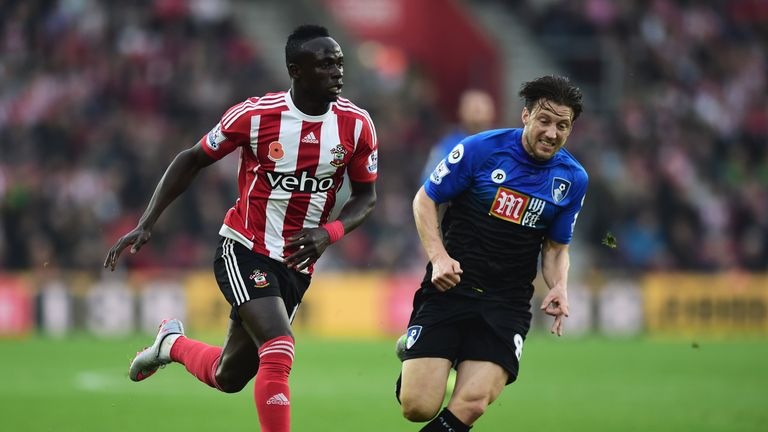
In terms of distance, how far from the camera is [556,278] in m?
6.95

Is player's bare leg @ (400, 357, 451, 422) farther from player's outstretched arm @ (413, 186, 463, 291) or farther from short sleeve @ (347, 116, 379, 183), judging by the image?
short sleeve @ (347, 116, 379, 183)

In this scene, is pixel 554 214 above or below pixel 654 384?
above

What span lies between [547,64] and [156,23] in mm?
8689

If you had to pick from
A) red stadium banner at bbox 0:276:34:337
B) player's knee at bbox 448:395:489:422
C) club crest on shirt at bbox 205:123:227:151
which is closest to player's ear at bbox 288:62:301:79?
club crest on shirt at bbox 205:123:227:151

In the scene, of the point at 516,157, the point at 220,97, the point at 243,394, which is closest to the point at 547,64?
the point at 220,97

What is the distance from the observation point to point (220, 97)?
68.2 ft

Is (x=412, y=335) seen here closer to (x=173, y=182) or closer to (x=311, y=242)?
(x=311, y=242)

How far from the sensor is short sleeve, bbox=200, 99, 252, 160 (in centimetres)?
701

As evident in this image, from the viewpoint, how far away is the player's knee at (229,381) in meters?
7.23

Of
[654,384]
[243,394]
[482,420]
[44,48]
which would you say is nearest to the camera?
[482,420]

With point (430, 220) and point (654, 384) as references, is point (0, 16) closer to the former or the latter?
point (654, 384)

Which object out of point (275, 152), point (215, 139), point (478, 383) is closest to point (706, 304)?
point (478, 383)

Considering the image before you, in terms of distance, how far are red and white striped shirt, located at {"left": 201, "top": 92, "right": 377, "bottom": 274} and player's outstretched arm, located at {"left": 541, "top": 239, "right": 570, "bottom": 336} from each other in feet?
4.00

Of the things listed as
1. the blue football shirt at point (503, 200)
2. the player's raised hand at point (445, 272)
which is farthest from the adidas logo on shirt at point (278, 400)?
the blue football shirt at point (503, 200)
